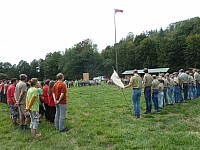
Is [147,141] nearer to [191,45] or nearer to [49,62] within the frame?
[191,45]

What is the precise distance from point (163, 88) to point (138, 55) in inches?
2782

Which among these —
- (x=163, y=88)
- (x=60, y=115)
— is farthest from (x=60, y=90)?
(x=163, y=88)

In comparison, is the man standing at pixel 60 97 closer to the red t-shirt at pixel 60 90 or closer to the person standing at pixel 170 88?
the red t-shirt at pixel 60 90

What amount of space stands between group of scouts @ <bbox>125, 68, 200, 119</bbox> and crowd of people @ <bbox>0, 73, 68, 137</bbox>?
343 centimetres

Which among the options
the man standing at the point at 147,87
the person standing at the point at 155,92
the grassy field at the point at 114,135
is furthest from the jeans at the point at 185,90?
the grassy field at the point at 114,135

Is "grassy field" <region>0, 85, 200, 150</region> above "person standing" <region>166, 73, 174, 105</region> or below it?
below

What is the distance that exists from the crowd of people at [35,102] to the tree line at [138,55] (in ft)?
203

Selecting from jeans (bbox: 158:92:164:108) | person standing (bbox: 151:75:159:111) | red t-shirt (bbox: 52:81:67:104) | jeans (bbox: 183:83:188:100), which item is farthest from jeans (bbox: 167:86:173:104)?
red t-shirt (bbox: 52:81:67:104)

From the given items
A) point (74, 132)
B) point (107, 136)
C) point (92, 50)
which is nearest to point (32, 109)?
point (74, 132)

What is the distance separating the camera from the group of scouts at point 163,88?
10.8 meters

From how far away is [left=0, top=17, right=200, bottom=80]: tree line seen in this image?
7050cm

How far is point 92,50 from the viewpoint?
290 feet

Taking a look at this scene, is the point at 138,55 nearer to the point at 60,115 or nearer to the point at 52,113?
the point at 52,113

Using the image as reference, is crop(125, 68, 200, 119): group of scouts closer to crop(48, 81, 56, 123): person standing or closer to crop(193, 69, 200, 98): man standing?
crop(193, 69, 200, 98): man standing
